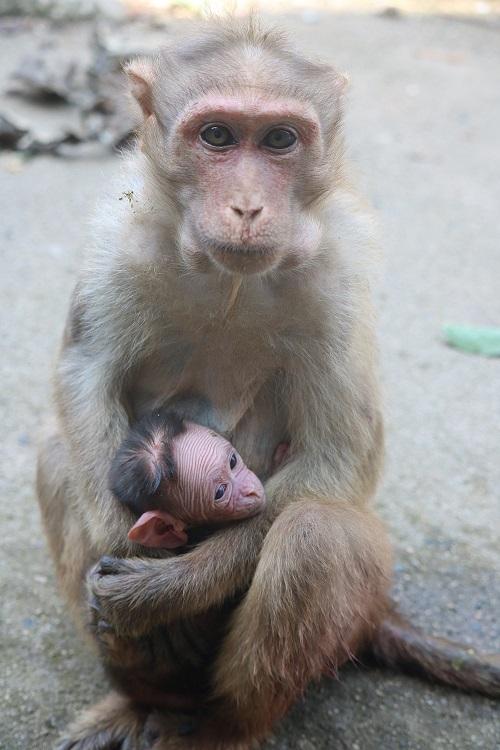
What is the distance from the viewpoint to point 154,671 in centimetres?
349

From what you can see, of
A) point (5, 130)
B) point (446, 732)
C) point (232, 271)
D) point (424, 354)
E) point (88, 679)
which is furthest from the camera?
point (5, 130)

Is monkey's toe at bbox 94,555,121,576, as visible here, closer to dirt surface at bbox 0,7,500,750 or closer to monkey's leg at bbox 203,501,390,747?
monkey's leg at bbox 203,501,390,747

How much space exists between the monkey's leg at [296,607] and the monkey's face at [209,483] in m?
0.17

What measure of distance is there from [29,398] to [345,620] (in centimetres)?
268

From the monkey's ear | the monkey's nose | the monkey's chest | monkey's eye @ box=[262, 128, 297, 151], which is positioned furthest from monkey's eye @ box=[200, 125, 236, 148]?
the monkey's chest

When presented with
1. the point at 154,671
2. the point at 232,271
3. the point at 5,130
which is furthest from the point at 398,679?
the point at 5,130

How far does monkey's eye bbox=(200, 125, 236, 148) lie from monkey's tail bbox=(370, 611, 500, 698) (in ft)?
6.15

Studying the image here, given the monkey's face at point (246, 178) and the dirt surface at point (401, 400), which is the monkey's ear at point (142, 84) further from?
the dirt surface at point (401, 400)

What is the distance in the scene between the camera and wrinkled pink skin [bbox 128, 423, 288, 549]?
3.28 m

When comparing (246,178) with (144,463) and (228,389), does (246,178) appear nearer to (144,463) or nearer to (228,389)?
(228,389)

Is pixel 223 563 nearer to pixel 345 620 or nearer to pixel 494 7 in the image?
pixel 345 620

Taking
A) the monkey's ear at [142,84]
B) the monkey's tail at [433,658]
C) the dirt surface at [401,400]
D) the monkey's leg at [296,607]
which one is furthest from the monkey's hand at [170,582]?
the monkey's ear at [142,84]

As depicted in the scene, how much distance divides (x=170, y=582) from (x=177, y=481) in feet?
1.07


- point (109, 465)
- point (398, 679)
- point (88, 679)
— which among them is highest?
point (109, 465)
